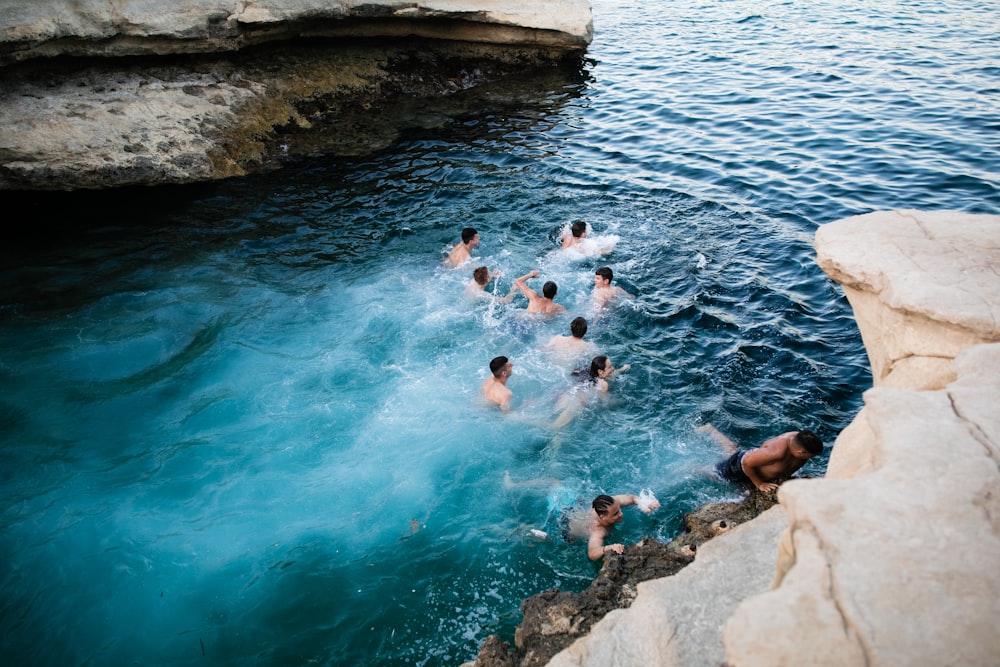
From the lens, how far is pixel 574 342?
9.18 m

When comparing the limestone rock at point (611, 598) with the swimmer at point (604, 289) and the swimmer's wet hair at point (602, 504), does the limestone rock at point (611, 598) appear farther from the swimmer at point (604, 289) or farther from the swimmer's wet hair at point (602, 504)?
the swimmer at point (604, 289)

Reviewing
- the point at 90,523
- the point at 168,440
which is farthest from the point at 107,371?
the point at 90,523

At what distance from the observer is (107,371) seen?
8.92 m

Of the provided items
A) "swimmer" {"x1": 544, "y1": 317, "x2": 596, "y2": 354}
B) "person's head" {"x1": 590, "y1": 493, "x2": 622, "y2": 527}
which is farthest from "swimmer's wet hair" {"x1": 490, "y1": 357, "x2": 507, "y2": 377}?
"person's head" {"x1": 590, "y1": 493, "x2": 622, "y2": 527}

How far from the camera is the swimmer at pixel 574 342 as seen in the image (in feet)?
29.5

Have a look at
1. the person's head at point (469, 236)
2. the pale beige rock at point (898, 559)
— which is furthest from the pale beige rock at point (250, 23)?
the pale beige rock at point (898, 559)

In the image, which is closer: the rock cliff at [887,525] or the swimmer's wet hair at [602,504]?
the rock cliff at [887,525]

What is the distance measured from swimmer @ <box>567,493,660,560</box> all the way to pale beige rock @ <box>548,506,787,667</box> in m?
1.13

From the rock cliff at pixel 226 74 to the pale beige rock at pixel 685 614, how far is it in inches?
505

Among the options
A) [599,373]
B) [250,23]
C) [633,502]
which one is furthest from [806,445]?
[250,23]

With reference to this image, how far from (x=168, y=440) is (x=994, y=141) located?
50.2ft

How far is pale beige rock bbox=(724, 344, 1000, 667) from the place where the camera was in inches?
109

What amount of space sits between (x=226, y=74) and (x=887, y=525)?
15851mm

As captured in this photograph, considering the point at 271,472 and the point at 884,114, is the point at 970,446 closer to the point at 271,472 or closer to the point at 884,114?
the point at 271,472
